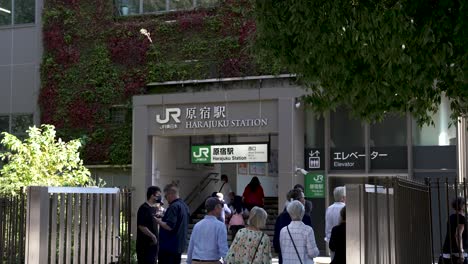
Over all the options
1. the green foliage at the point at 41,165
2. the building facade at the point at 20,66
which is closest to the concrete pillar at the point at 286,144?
the green foliage at the point at 41,165

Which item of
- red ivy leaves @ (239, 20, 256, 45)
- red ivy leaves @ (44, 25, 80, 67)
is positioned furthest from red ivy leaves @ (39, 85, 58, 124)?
red ivy leaves @ (239, 20, 256, 45)

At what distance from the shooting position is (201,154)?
21812 mm

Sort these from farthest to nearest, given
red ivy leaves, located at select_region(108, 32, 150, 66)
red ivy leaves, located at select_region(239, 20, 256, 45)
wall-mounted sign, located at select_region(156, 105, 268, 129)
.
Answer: red ivy leaves, located at select_region(108, 32, 150, 66) → red ivy leaves, located at select_region(239, 20, 256, 45) → wall-mounted sign, located at select_region(156, 105, 268, 129)

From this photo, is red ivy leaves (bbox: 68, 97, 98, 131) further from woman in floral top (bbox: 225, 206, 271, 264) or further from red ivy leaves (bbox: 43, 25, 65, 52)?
woman in floral top (bbox: 225, 206, 271, 264)

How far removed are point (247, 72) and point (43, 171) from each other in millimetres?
8274

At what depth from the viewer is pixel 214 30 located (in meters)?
22.8

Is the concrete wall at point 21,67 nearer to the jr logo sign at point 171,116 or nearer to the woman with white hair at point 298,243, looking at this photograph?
the jr logo sign at point 171,116

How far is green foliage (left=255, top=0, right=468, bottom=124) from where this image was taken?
7324 mm

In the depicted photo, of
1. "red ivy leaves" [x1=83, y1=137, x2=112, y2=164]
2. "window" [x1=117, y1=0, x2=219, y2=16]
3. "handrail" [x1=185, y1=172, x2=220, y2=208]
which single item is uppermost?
"window" [x1=117, y1=0, x2=219, y2=16]

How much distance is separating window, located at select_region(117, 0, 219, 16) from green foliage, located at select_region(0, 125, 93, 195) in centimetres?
867

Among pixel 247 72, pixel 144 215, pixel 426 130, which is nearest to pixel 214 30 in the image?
pixel 247 72

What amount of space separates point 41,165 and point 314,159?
8326mm

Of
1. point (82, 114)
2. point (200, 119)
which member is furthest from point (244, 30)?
point (82, 114)

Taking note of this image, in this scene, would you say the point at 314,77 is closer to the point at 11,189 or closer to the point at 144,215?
the point at 144,215
